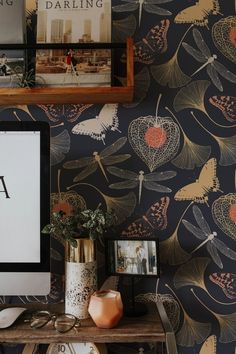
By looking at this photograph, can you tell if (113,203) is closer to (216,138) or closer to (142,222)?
(142,222)

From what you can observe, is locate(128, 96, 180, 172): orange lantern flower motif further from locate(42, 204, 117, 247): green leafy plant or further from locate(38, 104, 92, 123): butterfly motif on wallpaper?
locate(42, 204, 117, 247): green leafy plant

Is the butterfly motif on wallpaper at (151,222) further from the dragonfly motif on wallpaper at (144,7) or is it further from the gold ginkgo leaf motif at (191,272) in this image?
the dragonfly motif on wallpaper at (144,7)

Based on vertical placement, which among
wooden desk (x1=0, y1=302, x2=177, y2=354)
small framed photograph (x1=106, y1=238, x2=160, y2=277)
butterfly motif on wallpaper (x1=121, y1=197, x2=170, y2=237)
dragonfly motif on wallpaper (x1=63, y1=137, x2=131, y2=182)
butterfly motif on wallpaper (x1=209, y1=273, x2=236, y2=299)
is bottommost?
wooden desk (x1=0, y1=302, x2=177, y2=354)

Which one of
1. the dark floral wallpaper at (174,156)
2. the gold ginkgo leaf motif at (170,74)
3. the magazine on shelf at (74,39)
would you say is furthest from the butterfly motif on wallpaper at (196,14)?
Result: the magazine on shelf at (74,39)

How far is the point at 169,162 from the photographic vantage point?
4.92 ft

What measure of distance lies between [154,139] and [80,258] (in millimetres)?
508

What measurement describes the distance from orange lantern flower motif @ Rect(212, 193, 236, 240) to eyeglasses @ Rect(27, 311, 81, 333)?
1.94 ft

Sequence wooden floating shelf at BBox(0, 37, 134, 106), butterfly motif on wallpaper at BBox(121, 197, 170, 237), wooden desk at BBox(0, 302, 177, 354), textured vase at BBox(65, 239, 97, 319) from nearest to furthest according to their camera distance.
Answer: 1. wooden desk at BBox(0, 302, 177, 354)
2. textured vase at BBox(65, 239, 97, 319)
3. wooden floating shelf at BBox(0, 37, 134, 106)
4. butterfly motif on wallpaper at BBox(121, 197, 170, 237)

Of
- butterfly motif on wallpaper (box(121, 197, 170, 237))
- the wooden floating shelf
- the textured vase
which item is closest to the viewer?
the textured vase

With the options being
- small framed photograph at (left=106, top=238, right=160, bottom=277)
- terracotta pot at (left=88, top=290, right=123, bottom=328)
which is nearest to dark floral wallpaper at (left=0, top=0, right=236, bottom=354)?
small framed photograph at (left=106, top=238, right=160, bottom=277)

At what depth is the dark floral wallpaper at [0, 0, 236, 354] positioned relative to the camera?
57.6 inches

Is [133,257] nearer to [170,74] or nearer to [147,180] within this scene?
[147,180]

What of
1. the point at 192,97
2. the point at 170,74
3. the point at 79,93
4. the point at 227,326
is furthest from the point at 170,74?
the point at 227,326

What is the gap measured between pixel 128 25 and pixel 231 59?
0.39 meters
